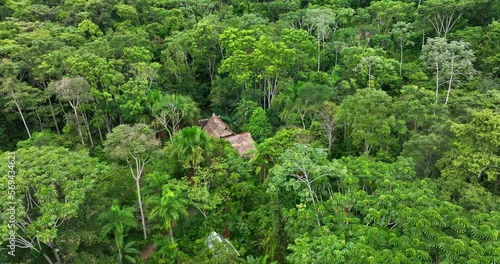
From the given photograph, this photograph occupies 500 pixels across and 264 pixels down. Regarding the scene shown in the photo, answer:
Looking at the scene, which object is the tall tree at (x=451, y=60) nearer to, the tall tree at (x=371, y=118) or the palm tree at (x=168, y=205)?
the tall tree at (x=371, y=118)

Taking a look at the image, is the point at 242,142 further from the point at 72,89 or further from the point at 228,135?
the point at 72,89

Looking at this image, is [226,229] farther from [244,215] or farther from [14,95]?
[14,95]

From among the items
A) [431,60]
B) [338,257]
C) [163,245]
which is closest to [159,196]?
[163,245]

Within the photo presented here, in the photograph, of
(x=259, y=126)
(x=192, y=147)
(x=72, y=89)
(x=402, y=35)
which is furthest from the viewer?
(x=402, y=35)

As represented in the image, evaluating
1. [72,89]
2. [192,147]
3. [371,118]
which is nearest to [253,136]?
[192,147]

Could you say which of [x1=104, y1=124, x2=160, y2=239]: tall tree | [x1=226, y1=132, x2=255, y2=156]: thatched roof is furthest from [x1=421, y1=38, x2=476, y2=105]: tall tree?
[x1=104, y1=124, x2=160, y2=239]: tall tree

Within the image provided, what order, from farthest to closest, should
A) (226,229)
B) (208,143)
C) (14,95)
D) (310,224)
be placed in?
(14,95) < (208,143) < (226,229) < (310,224)
